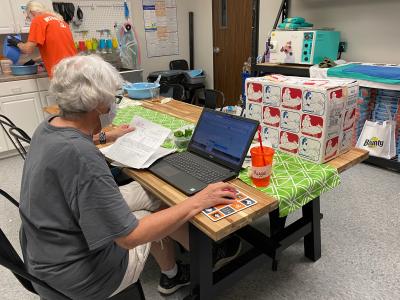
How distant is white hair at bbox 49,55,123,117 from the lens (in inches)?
37.4

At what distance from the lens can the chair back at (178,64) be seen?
523 centimetres

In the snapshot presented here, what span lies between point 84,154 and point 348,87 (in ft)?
3.51

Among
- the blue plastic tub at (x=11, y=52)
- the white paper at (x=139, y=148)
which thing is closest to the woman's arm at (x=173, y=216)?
the white paper at (x=139, y=148)

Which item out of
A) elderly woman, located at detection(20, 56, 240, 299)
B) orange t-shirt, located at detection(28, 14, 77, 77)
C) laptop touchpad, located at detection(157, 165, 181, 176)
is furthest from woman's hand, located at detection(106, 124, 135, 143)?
orange t-shirt, located at detection(28, 14, 77, 77)

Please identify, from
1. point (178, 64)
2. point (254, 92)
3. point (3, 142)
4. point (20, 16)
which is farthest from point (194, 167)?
point (178, 64)

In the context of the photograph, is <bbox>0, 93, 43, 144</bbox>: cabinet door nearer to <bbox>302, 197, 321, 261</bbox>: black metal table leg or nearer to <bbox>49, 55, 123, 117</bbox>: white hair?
<bbox>49, 55, 123, 117</bbox>: white hair

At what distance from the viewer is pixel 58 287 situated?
104 cm

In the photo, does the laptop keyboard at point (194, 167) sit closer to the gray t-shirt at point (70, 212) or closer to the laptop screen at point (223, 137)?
the laptop screen at point (223, 137)

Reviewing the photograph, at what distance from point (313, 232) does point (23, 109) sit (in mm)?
3402

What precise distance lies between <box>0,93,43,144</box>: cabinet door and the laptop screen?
293 centimetres

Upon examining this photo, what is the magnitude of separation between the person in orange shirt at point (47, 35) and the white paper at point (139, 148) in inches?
85.0

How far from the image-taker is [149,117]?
84.4 inches

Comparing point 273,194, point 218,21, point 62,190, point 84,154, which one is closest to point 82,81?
point 84,154

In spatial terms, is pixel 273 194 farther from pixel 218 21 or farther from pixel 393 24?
pixel 218 21
